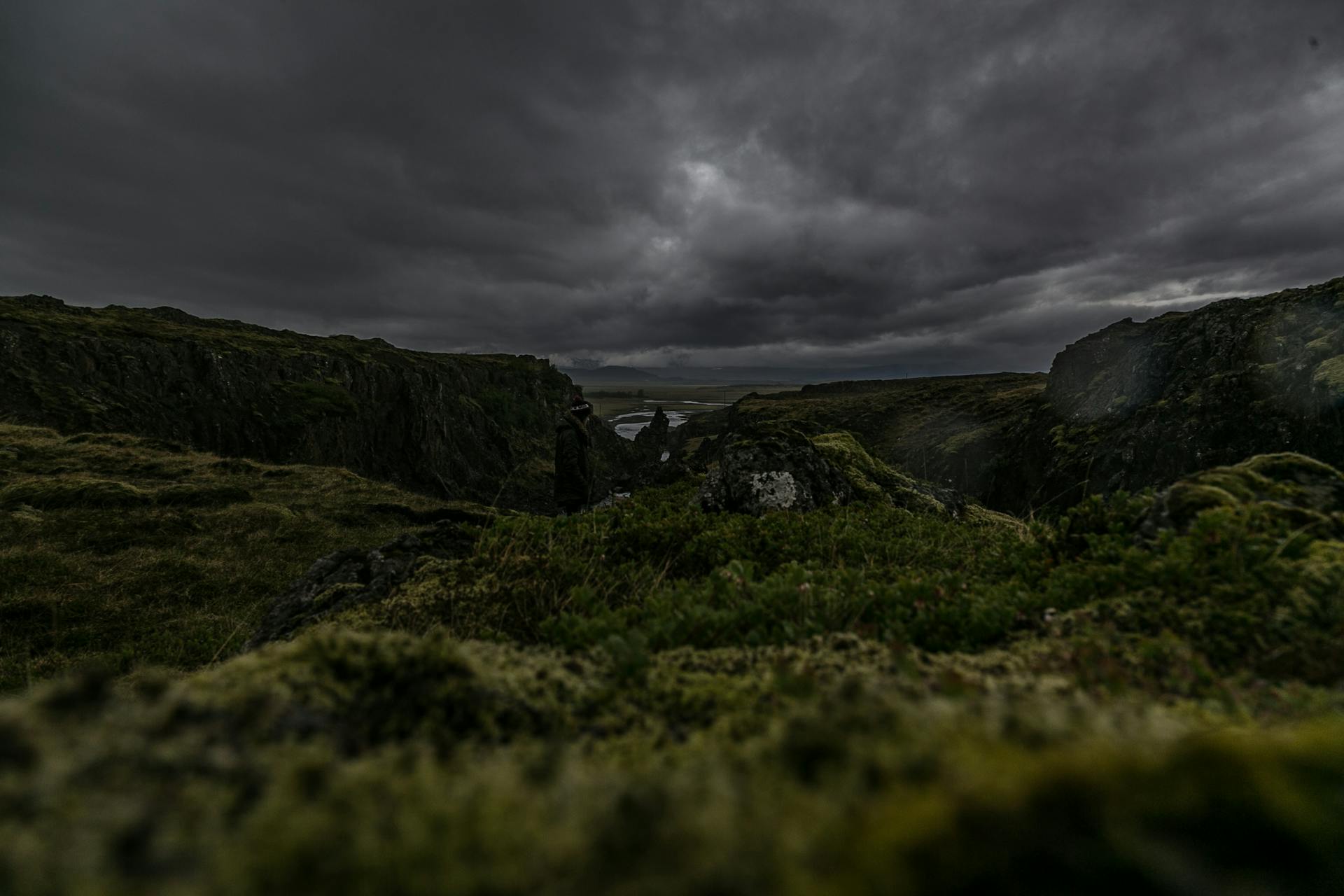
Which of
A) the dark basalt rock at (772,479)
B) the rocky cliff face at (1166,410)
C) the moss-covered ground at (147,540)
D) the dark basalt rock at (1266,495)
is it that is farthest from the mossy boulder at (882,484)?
the moss-covered ground at (147,540)

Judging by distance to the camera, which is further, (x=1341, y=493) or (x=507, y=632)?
(x=507, y=632)

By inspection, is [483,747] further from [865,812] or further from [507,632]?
[507,632]

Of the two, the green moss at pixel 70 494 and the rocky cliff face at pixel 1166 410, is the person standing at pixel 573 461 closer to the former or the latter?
the rocky cliff face at pixel 1166 410

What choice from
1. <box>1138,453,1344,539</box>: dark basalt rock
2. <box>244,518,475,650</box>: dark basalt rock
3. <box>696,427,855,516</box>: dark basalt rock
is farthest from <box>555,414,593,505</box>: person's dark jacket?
<box>1138,453,1344,539</box>: dark basalt rock

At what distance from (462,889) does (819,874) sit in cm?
57

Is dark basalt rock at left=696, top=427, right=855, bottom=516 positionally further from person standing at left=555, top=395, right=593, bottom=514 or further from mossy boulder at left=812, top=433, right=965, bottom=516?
person standing at left=555, top=395, right=593, bottom=514

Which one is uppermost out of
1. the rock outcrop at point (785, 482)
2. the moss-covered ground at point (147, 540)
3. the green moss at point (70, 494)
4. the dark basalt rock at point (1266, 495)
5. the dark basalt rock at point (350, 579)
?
the dark basalt rock at point (1266, 495)

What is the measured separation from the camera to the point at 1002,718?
1224mm

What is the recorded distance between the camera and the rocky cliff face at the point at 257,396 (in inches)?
1496

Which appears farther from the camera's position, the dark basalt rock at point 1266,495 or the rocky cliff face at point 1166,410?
the rocky cliff face at point 1166,410

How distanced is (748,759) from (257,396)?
197 ft

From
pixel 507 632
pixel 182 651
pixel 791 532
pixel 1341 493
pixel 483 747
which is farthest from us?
pixel 182 651

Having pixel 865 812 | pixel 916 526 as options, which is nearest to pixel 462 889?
pixel 865 812

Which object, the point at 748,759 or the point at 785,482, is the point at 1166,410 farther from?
the point at 748,759
